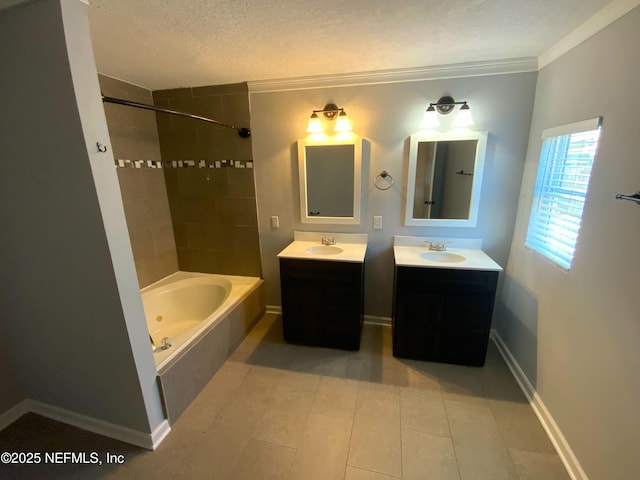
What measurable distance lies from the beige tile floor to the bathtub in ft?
2.23

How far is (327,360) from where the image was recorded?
2.22 metres

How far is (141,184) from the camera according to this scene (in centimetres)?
252

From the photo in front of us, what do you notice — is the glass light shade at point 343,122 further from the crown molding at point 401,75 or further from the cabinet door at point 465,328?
the cabinet door at point 465,328

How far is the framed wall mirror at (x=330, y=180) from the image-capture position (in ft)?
7.81

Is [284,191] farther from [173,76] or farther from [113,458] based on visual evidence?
[113,458]

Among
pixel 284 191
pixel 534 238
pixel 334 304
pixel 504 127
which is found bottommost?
pixel 334 304

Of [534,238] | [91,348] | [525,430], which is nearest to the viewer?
[91,348]

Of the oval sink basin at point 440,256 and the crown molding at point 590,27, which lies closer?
the crown molding at point 590,27

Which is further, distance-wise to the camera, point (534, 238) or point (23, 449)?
point (534, 238)

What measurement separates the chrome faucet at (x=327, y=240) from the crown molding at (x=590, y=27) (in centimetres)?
200

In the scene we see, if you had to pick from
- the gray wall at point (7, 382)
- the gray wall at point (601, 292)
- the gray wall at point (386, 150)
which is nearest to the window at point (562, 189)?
the gray wall at point (601, 292)

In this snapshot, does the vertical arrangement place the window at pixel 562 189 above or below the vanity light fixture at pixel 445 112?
below

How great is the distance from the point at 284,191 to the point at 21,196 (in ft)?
5.62

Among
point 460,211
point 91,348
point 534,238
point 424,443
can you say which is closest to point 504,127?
point 460,211
